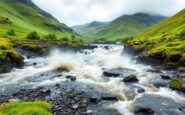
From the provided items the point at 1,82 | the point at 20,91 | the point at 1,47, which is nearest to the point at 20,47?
the point at 1,47

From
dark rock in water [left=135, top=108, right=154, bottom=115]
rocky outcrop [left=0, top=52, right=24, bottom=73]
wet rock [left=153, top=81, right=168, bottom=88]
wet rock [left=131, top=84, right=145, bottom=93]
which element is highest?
rocky outcrop [left=0, top=52, right=24, bottom=73]

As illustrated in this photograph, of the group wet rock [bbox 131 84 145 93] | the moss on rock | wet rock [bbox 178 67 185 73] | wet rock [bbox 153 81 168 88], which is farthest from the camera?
the moss on rock

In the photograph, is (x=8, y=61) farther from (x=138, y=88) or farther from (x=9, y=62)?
(x=138, y=88)

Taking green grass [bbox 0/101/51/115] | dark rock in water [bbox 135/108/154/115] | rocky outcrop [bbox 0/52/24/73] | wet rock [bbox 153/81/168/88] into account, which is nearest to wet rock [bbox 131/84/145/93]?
wet rock [bbox 153/81/168/88]

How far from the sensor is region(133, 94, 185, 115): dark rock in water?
95.1 feet

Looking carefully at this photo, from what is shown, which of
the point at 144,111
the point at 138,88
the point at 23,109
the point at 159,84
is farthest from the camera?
the point at 159,84

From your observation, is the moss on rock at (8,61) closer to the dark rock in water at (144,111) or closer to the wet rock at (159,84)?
→ the wet rock at (159,84)

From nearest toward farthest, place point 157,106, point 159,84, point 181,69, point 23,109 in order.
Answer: point 23,109, point 157,106, point 159,84, point 181,69

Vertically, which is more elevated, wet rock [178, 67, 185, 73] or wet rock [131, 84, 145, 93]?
wet rock [178, 67, 185, 73]

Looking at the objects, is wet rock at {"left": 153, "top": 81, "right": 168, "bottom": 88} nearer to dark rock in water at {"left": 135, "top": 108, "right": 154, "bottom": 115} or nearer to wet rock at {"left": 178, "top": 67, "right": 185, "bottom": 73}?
wet rock at {"left": 178, "top": 67, "right": 185, "bottom": 73}

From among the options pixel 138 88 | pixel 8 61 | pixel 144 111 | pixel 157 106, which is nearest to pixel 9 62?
pixel 8 61

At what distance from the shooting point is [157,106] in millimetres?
30922

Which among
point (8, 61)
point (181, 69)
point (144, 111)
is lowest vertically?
point (144, 111)

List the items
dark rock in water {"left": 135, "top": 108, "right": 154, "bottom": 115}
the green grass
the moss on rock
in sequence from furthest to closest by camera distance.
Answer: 1. the moss on rock
2. dark rock in water {"left": 135, "top": 108, "right": 154, "bottom": 115}
3. the green grass
